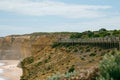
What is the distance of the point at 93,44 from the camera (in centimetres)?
7250

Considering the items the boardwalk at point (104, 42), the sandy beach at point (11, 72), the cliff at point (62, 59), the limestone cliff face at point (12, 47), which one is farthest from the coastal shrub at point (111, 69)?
the limestone cliff face at point (12, 47)

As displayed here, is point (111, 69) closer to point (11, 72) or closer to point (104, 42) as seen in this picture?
point (104, 42)

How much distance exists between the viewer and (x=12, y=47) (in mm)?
186375

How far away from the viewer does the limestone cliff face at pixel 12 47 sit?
17338 cm

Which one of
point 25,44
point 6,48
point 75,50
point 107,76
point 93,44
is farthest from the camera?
point 6,48

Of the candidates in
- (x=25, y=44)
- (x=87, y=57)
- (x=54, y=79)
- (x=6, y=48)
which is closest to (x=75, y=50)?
(x=87, y=57)

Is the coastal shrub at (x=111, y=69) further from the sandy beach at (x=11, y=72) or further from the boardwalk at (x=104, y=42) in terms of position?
the sandy beach at (x=11, y=72)

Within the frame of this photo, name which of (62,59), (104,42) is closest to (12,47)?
(62,59)

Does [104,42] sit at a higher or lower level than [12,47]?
higher

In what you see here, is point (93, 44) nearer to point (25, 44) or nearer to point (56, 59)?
point (56, 59)

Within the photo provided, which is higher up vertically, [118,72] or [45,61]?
[118,72]

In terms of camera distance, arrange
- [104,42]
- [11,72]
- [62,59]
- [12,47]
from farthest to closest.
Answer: [12,47], [11,72], [62,59], [104,42]

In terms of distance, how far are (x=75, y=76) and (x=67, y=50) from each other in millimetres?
66871

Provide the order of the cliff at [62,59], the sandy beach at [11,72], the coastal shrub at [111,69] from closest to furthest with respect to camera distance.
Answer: the coastal shrub at [111,69] → the cliff at [62,59] → the sandy beach at [11,72]
